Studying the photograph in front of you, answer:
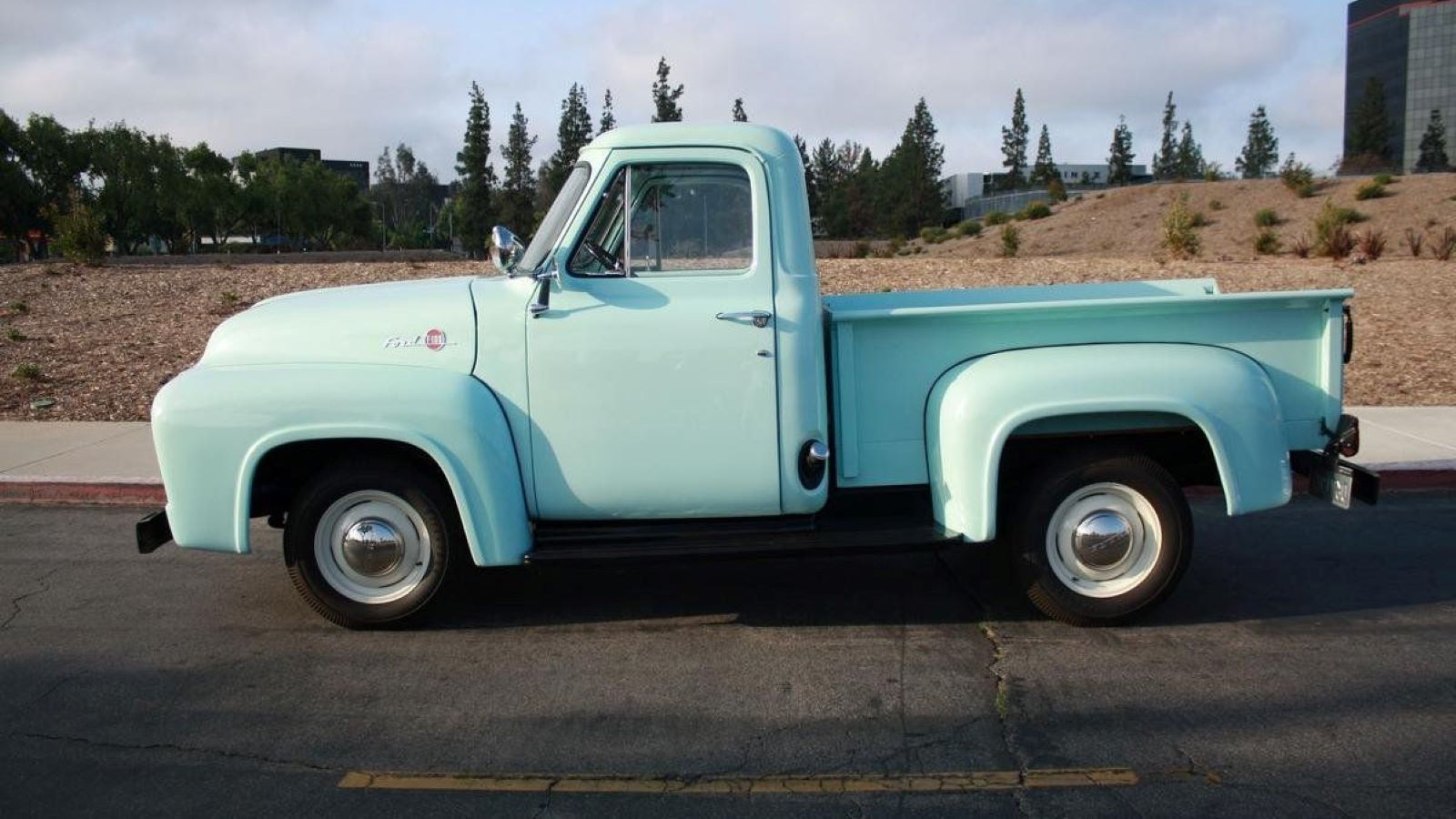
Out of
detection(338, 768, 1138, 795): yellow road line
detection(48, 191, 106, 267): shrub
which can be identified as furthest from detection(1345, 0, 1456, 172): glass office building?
detection(338, 768, 1138, 795): yellow road line

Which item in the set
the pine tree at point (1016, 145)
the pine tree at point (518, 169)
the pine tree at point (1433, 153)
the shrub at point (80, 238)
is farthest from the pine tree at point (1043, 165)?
the shrub at point (80, 238)

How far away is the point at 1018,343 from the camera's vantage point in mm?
5457

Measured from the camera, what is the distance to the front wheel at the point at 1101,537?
17.9ft

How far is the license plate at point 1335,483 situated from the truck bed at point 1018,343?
18cm

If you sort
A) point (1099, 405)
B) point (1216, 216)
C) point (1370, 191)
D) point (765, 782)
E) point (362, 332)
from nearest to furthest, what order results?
1. point (765, 782)
2. point (1099, 405)
3. point (362, 332)
4. point (1370, 191)
5. point (1216, 216)

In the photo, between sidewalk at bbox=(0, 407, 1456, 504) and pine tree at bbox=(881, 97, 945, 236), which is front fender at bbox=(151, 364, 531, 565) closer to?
sidewalk at bbox=(0, 407, 1456, 504)

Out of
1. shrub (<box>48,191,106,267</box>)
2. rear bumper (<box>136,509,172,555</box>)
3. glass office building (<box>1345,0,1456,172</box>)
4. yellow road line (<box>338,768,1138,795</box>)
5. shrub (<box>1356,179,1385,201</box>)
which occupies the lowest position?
yellow road line (<box>338,768,1138,795</box>)

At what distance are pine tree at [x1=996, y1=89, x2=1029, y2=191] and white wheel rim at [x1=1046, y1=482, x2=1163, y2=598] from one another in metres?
75.0

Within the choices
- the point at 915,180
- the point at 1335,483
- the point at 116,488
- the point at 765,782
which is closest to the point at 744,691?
the point at 765,782

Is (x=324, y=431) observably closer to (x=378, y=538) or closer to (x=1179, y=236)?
(x=378, y=538)

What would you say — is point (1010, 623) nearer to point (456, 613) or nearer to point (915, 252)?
point (456, 613)

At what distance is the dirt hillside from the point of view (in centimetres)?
3350

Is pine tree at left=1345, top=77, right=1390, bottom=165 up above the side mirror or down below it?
above

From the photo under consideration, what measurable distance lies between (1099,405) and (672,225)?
6.70ft
